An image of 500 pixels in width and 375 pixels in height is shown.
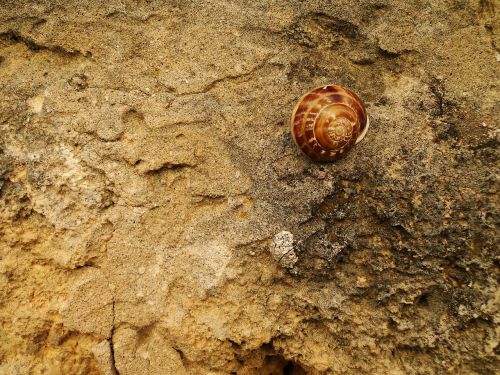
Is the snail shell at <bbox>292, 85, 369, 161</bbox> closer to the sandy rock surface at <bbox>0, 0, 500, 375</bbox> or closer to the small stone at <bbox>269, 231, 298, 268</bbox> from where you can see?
the sandy rock surface at <bbox>0, 0, 500, 375</bbox>

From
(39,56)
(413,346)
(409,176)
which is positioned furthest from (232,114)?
(413,346)

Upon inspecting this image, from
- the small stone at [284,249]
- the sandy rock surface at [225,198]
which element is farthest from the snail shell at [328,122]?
the small stone at [284,249]

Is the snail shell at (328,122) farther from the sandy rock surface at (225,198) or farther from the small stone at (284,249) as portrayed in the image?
the small stone at (284,249)

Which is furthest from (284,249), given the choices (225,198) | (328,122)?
(328,122)

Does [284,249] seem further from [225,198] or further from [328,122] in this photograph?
[328,122]

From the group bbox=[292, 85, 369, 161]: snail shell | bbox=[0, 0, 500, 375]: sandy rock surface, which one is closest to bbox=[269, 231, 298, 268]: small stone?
bbox=[0, 0, 500, 375]: sandy rock surface
